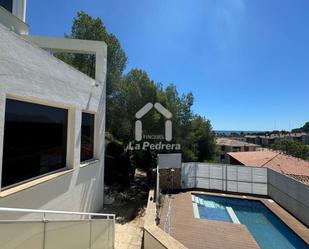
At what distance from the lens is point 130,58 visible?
57.4 ft

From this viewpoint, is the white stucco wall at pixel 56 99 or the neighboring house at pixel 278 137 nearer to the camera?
the white stucco wall at pixel 56 99

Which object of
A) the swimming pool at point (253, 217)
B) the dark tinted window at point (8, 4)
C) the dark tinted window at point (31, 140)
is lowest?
the swimming pool at point (253, 217)

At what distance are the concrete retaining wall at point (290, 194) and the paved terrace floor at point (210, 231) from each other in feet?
1.39

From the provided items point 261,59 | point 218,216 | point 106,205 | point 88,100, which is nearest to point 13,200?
point 88,100

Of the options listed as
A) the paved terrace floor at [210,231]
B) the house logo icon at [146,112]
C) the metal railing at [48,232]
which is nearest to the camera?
the metal railing at [48,232]

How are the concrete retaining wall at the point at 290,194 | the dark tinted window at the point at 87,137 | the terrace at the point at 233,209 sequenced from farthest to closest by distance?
the concrete retaining wall at the point at 290,194 < the terrace at the point at 233,209 < the dark tinted window at the point at 87,137

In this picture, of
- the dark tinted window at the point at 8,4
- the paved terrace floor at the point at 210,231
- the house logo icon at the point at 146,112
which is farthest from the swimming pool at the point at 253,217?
the dark tinted window at the point at 8,4

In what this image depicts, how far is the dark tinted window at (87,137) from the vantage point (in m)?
9.85

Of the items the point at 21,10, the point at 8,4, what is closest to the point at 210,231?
the point at 21,10

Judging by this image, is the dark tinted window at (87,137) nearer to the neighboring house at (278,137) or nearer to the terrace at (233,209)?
the terrace at (233,209)

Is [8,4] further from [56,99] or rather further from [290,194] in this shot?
[290,194]

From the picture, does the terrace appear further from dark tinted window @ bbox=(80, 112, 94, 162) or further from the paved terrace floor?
dark tinted window @ bbox=(80, 112, 94, 162)

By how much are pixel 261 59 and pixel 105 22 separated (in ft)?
39.1

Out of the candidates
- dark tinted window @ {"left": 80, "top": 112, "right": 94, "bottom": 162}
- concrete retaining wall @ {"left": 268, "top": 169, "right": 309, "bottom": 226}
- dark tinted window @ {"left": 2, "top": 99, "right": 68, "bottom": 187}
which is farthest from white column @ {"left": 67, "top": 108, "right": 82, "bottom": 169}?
concrete retaining wall @ {"left": 268, "top": 169, "right": 309, "bottom": 226}
